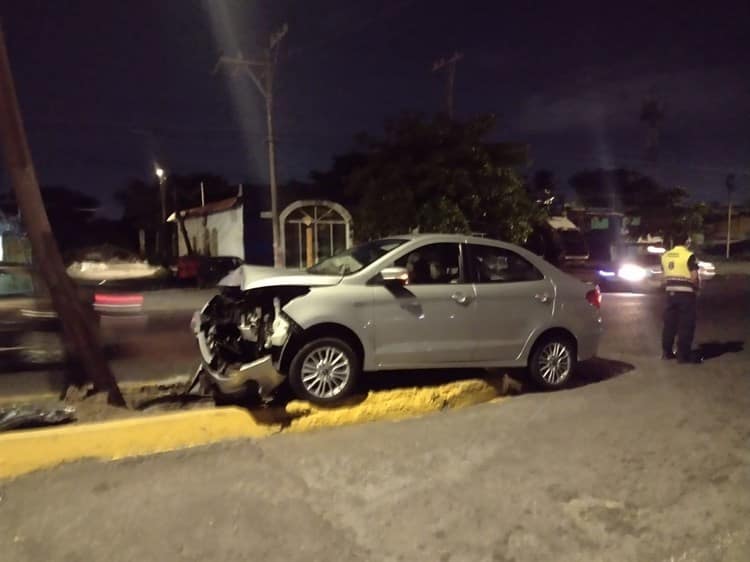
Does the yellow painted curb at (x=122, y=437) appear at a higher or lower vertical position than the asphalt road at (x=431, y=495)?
higher

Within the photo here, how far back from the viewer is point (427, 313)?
6.36 metres

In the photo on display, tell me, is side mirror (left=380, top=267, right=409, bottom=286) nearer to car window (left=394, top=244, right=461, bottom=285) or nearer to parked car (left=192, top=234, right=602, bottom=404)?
parked car (left=192, top=234, right=602, bottom=404)

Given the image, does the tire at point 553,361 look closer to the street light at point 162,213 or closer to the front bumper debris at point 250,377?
the front bumper debris at point 250,377

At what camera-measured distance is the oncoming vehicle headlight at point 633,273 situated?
20.2 m

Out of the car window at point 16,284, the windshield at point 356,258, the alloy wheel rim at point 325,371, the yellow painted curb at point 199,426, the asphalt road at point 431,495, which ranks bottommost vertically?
the asphalt road at point 431,495

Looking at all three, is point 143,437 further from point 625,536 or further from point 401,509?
point 625,536

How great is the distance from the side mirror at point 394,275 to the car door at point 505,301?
849 mm

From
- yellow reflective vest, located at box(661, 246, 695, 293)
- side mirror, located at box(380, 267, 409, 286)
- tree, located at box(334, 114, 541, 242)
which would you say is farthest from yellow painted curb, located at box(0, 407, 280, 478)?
tree, located at box(334, 114, 541, 242)

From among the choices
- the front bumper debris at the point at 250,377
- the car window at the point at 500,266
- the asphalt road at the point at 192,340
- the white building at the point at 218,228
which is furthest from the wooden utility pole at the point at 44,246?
the white building at the point at 218,228

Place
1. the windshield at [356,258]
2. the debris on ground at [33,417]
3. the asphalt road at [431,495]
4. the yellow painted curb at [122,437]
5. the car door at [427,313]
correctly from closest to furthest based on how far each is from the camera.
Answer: the asphalt road at [431,495] < the yellow painted curb at [122,437] < the debris on ground at [33,417] < the car door at [427,313] < the windshield at [356,258]

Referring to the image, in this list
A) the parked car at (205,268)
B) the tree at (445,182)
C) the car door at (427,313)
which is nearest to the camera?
the car door at (427,313)

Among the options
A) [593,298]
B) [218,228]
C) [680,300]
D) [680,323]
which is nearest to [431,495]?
[593,298]

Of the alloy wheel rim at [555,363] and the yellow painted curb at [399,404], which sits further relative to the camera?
the alloy wheel rim at [555,363]

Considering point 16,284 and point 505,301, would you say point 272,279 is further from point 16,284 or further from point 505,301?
point 16,284
